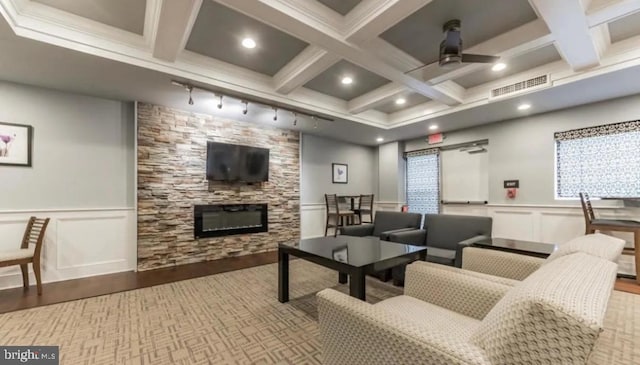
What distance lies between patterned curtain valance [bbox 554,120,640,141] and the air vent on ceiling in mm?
1415

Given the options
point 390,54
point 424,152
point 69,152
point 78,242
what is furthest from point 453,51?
point 78,242

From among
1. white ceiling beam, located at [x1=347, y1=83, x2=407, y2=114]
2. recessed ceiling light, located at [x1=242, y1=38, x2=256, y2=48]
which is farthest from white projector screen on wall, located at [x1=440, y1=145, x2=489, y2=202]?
recessed ceiling light, located at [x1=242, y1=38, x2=256, y2=48]

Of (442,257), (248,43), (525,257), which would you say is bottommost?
(442,257)

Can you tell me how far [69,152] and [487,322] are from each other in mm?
4803

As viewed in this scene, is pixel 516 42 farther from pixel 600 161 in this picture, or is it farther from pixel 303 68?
pixel 600 161

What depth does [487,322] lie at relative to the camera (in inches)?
37.9

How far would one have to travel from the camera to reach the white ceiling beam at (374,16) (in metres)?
2.09

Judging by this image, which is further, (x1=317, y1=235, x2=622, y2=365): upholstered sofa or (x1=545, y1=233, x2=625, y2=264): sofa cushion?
(x1=545, y1=233, x2=625, y2=264): sofa cushion

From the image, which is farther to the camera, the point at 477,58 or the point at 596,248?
the point at 477,58

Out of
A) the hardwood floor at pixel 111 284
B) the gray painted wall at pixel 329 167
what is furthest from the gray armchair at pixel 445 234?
the gray painted wall at pixel 329 167

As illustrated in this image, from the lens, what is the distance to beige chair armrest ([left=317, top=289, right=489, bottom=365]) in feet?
2.91

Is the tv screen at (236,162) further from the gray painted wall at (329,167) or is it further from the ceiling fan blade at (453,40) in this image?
the ceiling fan blade at (453,40)

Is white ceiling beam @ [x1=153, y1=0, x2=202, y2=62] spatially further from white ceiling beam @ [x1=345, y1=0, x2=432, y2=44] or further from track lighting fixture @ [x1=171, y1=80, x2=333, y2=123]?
white ceiling beam @ [x1=345, y1=0, x2=432, y2=44]

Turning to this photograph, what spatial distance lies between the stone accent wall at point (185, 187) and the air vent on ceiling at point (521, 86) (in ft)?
12.2
